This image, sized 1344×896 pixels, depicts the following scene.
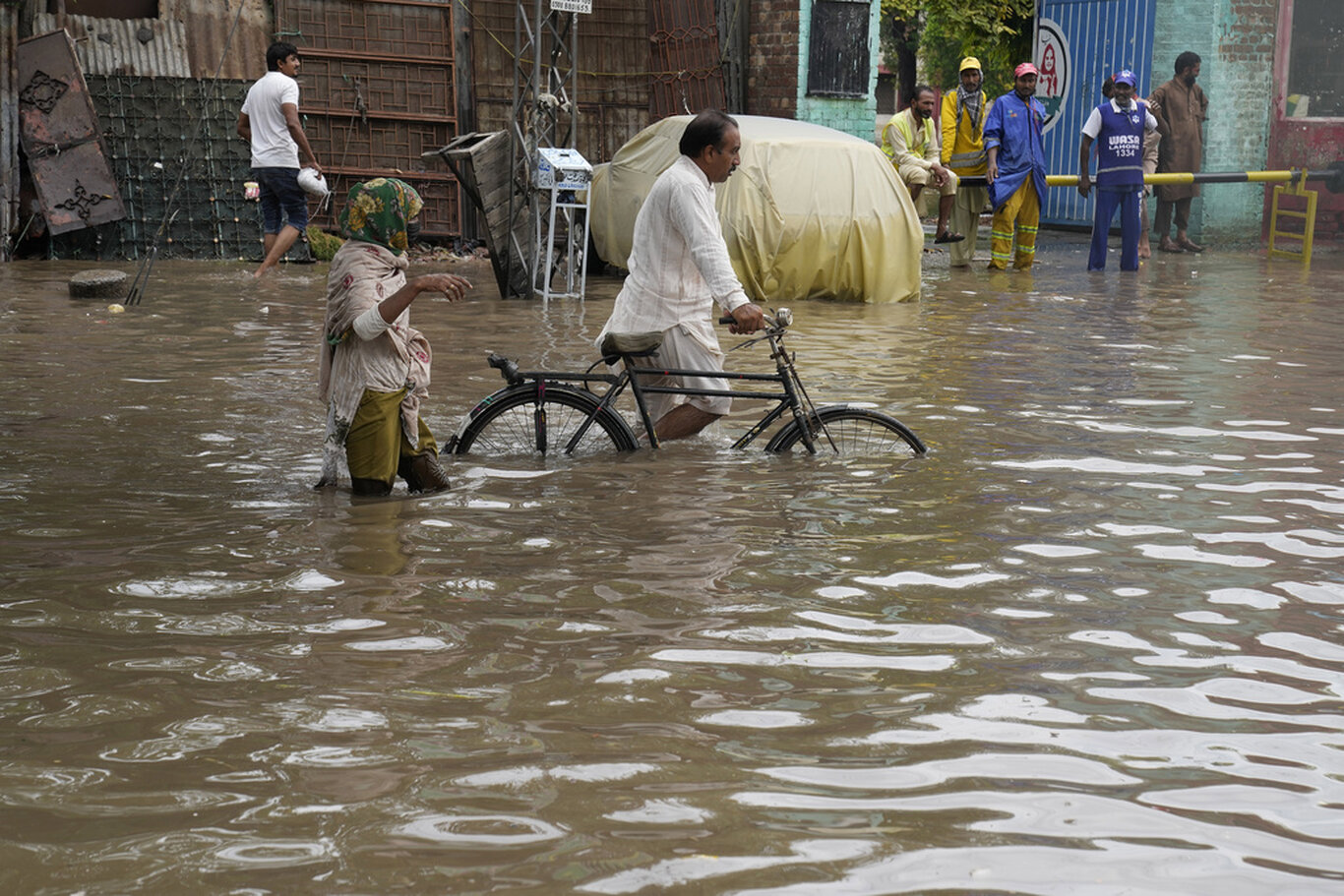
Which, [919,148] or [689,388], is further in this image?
[919,148]

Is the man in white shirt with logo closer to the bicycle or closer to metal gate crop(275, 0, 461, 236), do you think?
the bicycle

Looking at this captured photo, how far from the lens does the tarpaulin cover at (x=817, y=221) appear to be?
527 inches

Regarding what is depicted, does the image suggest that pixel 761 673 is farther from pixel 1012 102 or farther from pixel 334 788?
pixel 1012 102

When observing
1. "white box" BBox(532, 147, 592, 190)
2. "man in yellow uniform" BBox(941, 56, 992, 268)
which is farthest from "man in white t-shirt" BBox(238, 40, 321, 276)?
"man in yellow uniform" BBox(941, 56, 992, 268)

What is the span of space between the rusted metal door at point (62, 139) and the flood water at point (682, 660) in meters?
8.29

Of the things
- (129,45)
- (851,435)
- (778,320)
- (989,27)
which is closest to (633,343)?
(778,320)

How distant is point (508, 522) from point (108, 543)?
4.57 ft

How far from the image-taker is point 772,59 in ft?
57.5

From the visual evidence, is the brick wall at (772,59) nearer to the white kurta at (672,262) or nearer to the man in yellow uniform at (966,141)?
the man in yellow uniform at (966,141)

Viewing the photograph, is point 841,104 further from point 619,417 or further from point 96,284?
point 619,417

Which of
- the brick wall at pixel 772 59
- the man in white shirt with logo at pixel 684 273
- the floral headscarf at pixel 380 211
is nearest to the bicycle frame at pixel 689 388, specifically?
the man in white shirt with logo at pixel 684 273

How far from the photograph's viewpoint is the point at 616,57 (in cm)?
1877

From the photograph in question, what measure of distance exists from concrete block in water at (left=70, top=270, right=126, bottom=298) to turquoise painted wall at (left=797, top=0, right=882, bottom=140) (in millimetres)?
8225

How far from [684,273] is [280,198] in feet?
26.0
